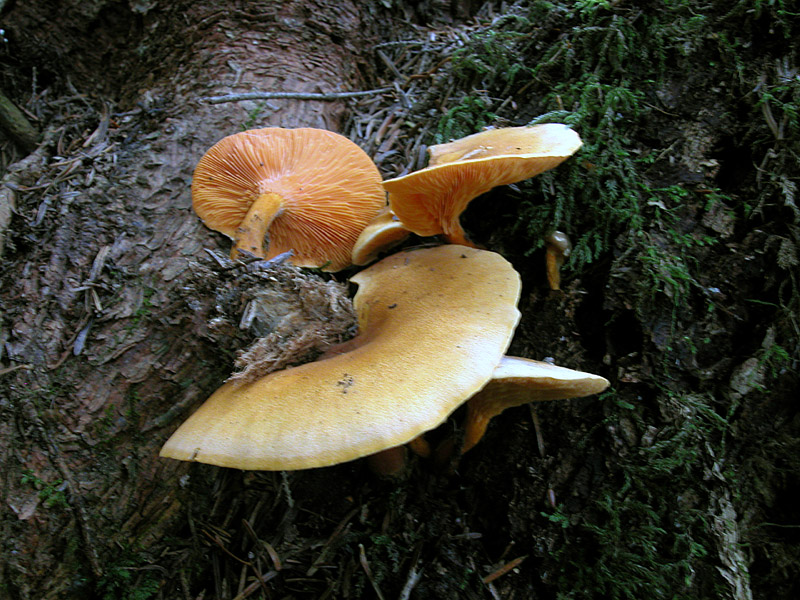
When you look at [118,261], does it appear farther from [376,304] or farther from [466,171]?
[466,171]

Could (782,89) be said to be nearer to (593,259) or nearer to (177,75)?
Result: (593,259)

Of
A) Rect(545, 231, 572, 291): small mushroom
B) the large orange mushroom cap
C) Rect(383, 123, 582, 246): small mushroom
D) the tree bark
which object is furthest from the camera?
the large orange mushroom cap

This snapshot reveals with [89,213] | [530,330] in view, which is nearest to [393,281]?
[530,330]

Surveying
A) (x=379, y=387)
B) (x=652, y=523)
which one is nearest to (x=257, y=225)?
(x=379, y=387)

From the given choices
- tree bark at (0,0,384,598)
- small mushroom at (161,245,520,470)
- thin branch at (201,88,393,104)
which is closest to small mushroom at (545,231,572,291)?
small mushroom at (161,245,520,470)

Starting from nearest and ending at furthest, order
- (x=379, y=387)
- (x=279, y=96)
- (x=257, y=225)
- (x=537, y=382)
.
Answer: (x=379, y=387) < (x=537, y=382) < (x=257, y=225) < (x=279, y=96)

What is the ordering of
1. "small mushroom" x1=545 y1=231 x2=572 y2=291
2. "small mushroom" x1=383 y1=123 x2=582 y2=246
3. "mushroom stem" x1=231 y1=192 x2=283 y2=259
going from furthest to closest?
"mushroom stem" x1=231 y1=192 x2=283 y2=259 → "small mushroom" x1=545 y1=231 x2=572 y2=291 → "small mushroom" x1=383 y1=123 x2=582 y2=246

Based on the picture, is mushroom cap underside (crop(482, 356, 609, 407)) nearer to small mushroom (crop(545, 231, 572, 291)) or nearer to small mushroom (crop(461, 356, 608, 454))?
small mushroom (crop(461, 356, 608, 454))
